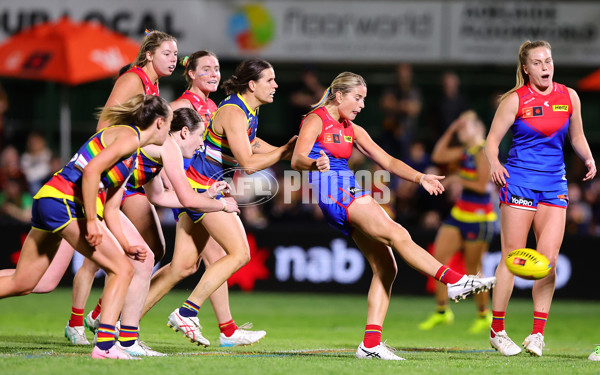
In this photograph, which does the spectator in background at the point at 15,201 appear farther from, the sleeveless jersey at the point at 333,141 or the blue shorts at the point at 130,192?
the sleeveless jersey at the point at 333,141

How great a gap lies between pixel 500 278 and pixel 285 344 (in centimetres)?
218

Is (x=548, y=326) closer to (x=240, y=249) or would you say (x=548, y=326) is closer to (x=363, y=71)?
(x=240, y=249)

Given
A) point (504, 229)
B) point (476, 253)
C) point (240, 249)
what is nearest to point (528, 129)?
point (504, 229)

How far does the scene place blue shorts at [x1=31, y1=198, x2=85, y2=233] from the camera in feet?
A: 20.2

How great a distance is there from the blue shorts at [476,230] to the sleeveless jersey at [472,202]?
0.17 feet

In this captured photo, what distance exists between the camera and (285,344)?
8.35m

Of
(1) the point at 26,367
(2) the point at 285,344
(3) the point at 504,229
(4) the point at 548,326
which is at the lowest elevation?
(4) the point at 548,326

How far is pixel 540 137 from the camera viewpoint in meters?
7.41

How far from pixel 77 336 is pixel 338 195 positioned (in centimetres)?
276

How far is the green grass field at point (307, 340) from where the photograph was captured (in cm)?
609

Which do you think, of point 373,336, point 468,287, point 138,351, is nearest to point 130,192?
point 138,351

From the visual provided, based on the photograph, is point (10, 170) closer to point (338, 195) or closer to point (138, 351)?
point (138, 351)

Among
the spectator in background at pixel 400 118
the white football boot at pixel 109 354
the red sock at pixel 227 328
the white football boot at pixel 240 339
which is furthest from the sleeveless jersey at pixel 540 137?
the spectator in background at pixel 400 118

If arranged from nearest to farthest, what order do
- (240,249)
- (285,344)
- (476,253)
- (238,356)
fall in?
(238,356)
(240,249)
(285,344)
(476,253)
